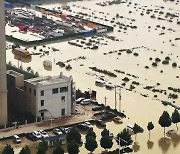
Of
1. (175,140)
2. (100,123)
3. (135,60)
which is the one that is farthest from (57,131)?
(135,60)

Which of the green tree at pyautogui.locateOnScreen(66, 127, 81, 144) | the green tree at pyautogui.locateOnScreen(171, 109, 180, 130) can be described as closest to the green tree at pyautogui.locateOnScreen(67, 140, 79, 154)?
the green tree at pyautogui.locateOnScreen(66, 127, 81, 144)

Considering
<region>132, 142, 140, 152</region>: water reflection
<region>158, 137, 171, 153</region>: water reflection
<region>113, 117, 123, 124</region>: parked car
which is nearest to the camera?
<region>132, 142, 140, 152</region>: water reflection

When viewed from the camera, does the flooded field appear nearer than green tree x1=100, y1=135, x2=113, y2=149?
No

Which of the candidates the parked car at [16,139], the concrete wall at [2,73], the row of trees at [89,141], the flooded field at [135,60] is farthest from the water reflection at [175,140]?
the concrete wall at [2,73]

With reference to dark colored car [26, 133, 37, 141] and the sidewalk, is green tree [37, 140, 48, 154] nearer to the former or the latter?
dark colored car [26, 133, 37, 141]

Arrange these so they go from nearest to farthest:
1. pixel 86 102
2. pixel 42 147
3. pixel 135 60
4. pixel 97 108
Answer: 1. pixel 42 147
2. pixel 97 108
3. pixel 86 102
4. pixel 135 60

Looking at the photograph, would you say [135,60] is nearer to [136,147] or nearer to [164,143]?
[164,143]

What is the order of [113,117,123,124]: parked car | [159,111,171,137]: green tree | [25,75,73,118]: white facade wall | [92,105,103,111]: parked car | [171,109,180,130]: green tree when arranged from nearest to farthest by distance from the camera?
[159,111,171,137]: green tree < [171,109,180,130]: green tree < [25,75,73,118]: white facade wall < [113,117,123,124]: parked car < [92,105,103,111]: parked car
